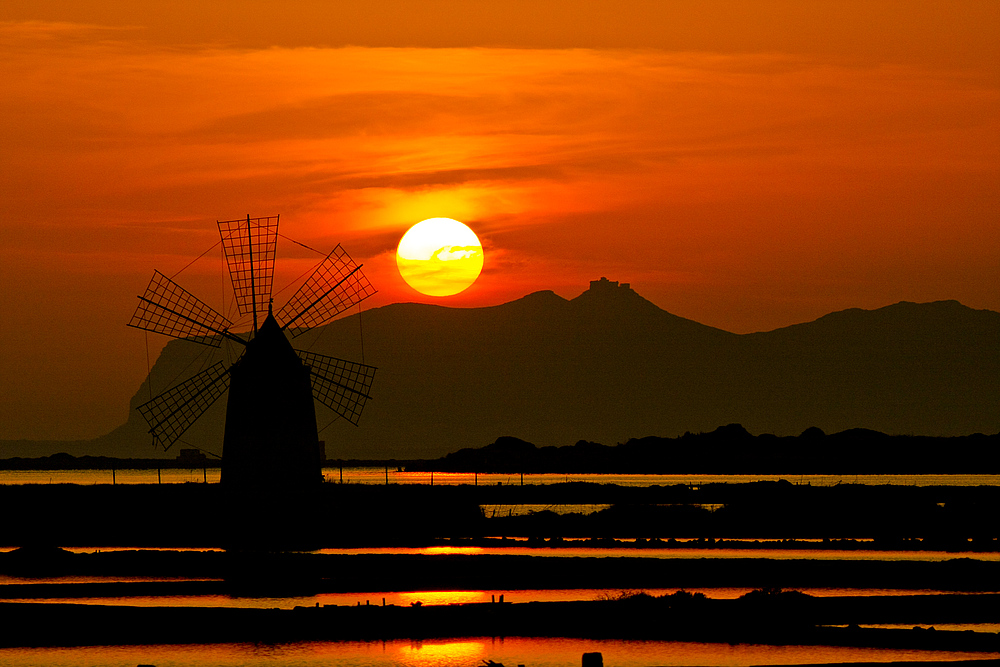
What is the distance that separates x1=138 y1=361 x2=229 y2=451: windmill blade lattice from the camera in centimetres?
4580

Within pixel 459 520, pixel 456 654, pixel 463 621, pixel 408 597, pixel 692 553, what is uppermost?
pixel 459 520

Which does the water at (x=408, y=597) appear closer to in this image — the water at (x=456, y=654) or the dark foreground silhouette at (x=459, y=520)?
the water at (x=456, y=654)

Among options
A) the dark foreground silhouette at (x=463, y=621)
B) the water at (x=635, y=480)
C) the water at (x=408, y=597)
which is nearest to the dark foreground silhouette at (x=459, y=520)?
the water at (x=408, y=597)

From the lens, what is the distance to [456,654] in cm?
2364

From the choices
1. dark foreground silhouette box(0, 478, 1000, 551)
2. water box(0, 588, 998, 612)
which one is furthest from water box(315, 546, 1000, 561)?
water box(0, 588, 998, 612)

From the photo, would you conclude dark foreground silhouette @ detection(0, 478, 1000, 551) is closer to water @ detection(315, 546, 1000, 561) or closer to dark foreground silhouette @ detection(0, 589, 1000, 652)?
water @ detection(315, 546, 1000, 561)

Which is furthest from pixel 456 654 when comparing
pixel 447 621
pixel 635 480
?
pixel 635 480

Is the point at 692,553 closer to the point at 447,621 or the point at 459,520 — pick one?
the point at 459,520

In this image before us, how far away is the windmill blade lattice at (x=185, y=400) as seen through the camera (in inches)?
1803

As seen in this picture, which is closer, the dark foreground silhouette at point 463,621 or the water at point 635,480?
the dark foreground silhouette at point 463,621

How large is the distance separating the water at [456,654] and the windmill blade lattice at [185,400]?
→ 21.5 meters

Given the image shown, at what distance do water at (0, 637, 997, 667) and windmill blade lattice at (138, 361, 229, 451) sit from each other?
21.5 metres

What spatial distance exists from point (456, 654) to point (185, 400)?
2530 centimetres

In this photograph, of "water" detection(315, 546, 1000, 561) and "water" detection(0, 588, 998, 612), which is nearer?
"water" detection(0, 588, 998, 612)
